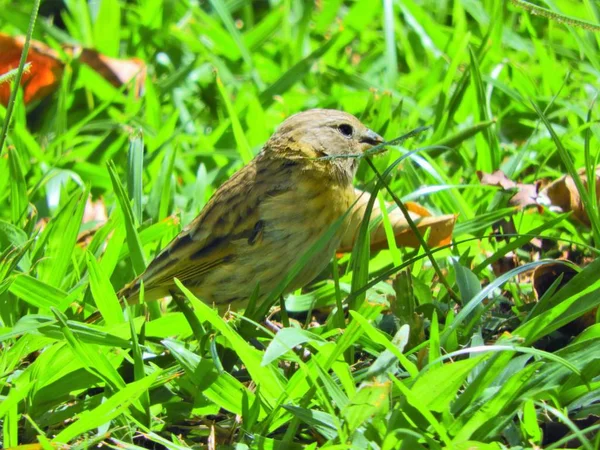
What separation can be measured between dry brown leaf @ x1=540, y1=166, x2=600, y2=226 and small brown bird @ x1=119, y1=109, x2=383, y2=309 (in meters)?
0.87

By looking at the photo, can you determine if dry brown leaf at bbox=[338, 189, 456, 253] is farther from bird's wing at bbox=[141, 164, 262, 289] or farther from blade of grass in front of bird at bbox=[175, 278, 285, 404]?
blade of grass in front of bird at bbox=[175, 278, 285, 404]

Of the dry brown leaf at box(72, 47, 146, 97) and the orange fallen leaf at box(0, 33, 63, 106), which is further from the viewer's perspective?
the dry brown leaf at box(72, 47, 146, 97)

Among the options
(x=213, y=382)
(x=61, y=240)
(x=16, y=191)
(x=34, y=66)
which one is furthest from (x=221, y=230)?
(x=34, y=66)

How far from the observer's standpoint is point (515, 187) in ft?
12.9

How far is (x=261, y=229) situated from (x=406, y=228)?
0.60 metres

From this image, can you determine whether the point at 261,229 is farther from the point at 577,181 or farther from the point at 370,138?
the point at 577,181

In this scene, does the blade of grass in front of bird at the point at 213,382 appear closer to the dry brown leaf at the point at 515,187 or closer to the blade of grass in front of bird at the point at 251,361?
the blade of grass in front of bird at the point at 251,361

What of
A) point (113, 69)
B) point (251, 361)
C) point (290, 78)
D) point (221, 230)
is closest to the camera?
point (251, 361)

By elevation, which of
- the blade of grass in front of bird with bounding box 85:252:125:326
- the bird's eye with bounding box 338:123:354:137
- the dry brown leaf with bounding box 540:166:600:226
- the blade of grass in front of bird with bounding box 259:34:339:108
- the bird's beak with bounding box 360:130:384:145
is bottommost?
the dry brown leaf with bounding box 540:166:600:226

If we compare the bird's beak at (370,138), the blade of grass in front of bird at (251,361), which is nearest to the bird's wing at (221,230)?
the bird's beak at (370,138)

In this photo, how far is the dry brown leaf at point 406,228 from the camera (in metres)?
3.81

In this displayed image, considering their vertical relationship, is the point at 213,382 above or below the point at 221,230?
below

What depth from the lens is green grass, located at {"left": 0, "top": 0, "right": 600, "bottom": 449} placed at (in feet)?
8.86

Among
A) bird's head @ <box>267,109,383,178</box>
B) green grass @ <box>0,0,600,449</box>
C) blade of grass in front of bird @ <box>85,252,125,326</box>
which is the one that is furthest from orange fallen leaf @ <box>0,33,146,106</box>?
blade of grass in front of bird @ <box>85,252,125,326</box>
